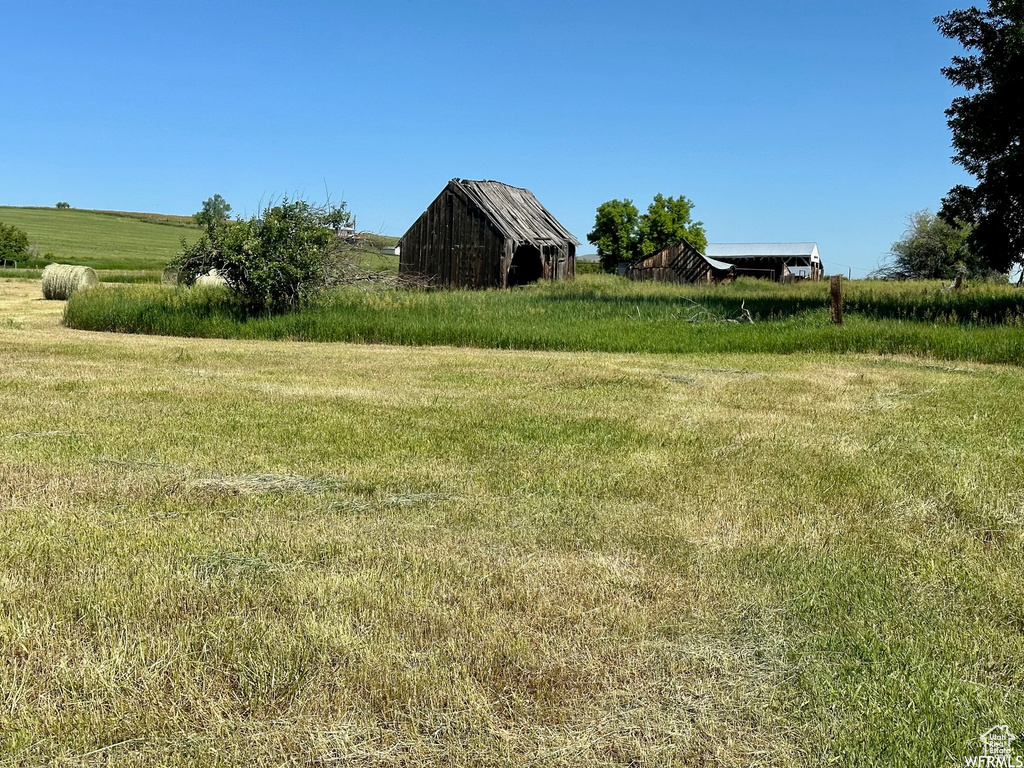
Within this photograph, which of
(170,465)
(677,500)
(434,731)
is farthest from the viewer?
(170,465)

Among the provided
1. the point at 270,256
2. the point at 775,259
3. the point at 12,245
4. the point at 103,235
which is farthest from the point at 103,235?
the point at 270,256

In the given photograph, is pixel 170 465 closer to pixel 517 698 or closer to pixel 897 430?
pixel 517 698

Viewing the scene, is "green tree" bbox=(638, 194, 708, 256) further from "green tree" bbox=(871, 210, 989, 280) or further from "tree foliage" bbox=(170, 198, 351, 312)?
"tree foliage" bbox=(170, 198, 351, 312)

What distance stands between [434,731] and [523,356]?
40.3 feet

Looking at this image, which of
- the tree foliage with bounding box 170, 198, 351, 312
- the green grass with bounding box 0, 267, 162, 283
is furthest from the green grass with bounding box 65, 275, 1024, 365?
the green grass with bounding box 0, 267, 162, 283

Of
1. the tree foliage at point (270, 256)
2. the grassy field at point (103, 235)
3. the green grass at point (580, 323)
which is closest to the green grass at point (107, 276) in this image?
the grassy field at point (103, 235)

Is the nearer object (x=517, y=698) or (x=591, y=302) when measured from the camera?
(x=517, y=698)

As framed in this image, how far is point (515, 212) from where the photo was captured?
38656mm

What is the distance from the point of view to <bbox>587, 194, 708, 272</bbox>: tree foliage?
298ft

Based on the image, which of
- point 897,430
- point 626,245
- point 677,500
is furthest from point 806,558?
point 626,245

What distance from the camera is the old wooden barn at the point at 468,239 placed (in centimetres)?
3584

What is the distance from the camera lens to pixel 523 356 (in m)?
15.1

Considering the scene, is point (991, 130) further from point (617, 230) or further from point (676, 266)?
point (617, 230)

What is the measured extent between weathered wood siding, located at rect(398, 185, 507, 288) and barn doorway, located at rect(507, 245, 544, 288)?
291 cm
